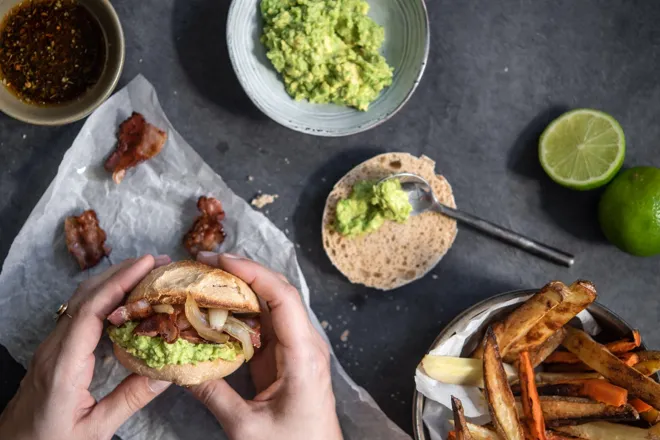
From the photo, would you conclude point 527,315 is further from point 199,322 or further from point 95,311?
point 95,311

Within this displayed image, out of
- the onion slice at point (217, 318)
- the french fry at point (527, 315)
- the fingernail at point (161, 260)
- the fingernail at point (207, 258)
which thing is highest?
the onion slice at point (217, 318)

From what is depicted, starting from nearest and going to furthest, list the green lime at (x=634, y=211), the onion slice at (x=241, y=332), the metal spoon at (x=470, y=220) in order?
1. the onion slice at (x=241, y=332)
2. the green lime at (x=634, y=211)
3. the metal spoon at (x=470, y=220)

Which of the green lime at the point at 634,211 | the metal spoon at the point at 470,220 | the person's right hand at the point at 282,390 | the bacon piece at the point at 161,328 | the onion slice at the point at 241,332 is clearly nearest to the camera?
the bacon piece at the point at 161,328

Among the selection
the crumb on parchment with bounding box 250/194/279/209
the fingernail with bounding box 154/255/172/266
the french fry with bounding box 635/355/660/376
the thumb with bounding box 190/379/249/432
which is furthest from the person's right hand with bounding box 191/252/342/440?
the french fry with bounding box 635/355/660/376

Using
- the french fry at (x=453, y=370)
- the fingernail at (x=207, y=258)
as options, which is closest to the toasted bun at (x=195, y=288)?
the fingernail at (x=207, y=258)

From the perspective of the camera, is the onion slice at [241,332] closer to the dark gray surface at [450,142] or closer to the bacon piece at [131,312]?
the bacon piece at [131,312]

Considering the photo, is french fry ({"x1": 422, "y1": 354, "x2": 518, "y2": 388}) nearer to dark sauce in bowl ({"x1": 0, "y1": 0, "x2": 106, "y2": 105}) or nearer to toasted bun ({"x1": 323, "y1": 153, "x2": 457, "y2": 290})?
toasted bun ({"x1": 323, "y1": 153, "x2": 457, "y2": 290})

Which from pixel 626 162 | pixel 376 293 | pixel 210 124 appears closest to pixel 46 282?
pixel 210 124

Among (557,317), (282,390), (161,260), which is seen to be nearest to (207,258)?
(161,260)
